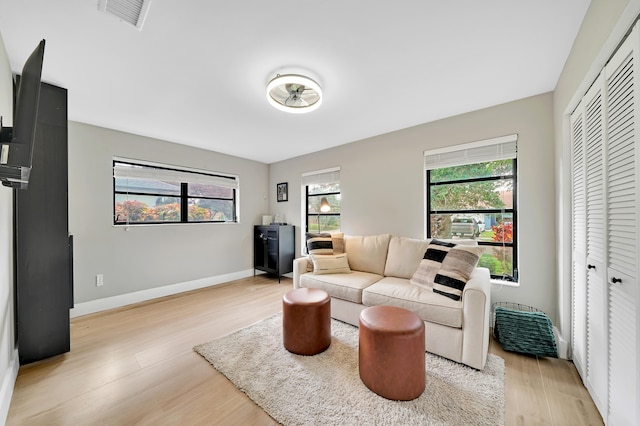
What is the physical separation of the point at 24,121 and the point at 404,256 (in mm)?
3046

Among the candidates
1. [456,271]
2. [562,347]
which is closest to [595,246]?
[456,271]

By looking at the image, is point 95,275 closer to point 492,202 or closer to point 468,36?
point 468,36

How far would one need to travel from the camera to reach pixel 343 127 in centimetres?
314

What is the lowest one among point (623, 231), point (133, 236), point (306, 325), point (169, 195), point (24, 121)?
point (306, 325)

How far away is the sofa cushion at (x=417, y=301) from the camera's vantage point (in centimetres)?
193

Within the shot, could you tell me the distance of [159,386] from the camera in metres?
1.70

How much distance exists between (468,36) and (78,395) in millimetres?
3546

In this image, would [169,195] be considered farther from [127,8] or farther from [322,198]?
[127,8]

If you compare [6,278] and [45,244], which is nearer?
[6,278]

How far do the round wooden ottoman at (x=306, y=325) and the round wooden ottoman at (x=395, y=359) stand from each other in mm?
516

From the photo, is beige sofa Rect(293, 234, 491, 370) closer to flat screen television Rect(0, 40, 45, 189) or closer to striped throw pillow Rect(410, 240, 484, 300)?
striped throw pillow Rect(410, 240, 484, 300)

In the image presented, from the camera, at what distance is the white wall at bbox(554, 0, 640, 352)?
1.15 meters

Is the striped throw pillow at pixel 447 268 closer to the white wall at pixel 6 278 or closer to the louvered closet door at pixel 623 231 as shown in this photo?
the louvered closet door at pixel 623 231

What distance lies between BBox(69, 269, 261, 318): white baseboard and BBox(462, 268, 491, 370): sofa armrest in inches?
147
